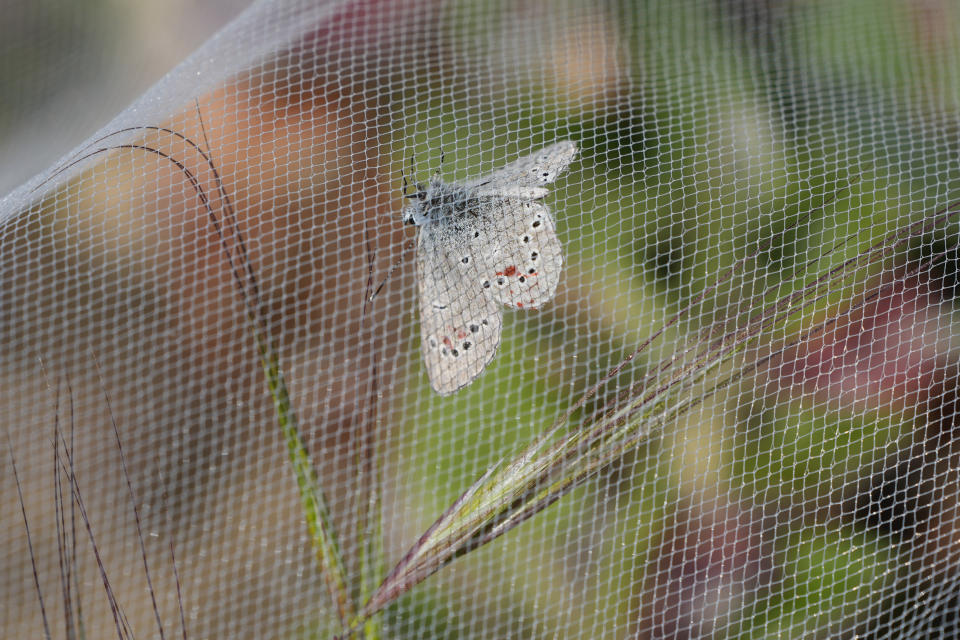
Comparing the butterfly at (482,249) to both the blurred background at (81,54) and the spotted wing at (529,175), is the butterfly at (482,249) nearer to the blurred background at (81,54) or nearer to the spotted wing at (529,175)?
the spotted wing at (529,175)

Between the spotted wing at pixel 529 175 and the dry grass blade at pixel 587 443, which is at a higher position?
the spotted wing at pixel 529 175

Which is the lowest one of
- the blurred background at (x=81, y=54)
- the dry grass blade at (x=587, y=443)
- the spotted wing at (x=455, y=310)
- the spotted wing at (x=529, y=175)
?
→ the dry grass blade at (x=587, y=443)

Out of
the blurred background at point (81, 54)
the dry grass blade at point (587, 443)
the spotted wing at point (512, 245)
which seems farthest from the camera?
the blurred background at point (81, 54)

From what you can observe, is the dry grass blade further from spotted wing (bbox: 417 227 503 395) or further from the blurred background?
the blurred background

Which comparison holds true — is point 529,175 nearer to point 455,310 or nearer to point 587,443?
point 455,310

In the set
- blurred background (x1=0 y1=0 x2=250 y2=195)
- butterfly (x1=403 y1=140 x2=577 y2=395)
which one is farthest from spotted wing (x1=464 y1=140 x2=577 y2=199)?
blurred background (x1=0 y1=0 x2=250 y2=195)

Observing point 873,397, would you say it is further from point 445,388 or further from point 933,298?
point 445,388

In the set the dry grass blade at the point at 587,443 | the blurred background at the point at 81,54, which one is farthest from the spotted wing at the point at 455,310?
the blurred background at the point at 81,54

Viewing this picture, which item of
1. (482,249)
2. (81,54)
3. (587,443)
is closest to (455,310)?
(482,249)
